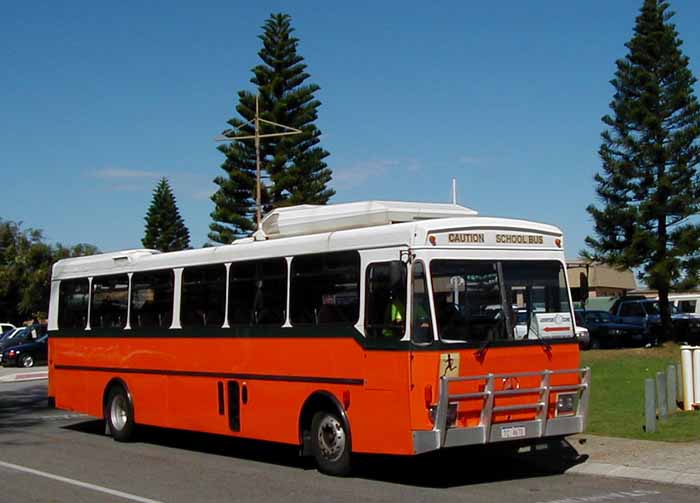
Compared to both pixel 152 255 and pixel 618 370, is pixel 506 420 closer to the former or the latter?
pixel 152 255

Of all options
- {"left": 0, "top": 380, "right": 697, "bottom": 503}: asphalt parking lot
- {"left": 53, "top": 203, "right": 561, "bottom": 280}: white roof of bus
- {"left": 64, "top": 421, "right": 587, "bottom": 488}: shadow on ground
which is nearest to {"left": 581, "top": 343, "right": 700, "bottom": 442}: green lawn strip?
{"left": 64, "top": 421, "right": 587, "bottom": 488}: shadow on ground

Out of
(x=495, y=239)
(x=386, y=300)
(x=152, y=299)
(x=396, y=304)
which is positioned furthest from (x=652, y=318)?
(x=396, y=304)

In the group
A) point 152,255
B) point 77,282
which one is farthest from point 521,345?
point 77,282

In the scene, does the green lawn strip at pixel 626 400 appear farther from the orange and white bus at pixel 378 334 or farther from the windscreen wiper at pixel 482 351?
the windscreen wiper at pixel 482 351

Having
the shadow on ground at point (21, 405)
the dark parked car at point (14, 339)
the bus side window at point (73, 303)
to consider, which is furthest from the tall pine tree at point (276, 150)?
the bus side window at point (73, 303)

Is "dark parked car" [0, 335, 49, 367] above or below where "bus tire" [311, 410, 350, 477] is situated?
above

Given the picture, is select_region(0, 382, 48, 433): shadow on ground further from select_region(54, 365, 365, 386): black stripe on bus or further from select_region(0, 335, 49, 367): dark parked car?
select_region(0, 335, 49, 367): dark parked car

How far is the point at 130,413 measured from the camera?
51.7ft

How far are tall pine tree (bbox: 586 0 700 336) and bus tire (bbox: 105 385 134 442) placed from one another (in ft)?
84.2

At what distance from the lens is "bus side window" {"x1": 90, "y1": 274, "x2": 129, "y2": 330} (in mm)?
16064

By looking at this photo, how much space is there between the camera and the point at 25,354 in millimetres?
39969

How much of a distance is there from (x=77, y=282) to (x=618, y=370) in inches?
566

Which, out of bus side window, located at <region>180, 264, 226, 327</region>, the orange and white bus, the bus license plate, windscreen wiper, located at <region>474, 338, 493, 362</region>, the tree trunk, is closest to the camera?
the orange and white bus

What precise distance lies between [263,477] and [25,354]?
30484mm
